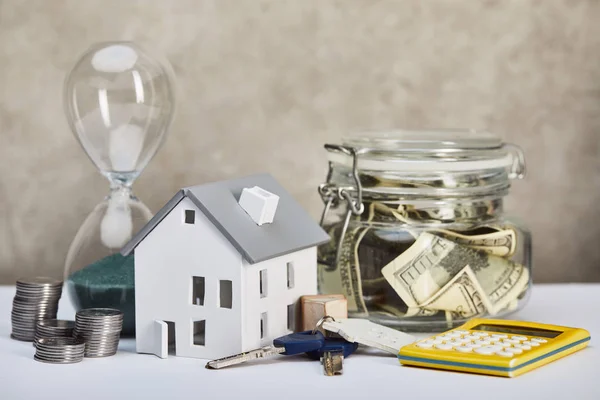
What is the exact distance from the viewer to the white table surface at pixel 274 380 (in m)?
0.66

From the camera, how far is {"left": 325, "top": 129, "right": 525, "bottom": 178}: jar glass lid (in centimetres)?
88

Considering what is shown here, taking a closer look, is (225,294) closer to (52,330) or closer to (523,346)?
(52,330)

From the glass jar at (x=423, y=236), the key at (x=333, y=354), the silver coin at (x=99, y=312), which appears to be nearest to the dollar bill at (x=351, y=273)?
the glass jar at (x=423, y=236)

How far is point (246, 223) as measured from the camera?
0.77 metres

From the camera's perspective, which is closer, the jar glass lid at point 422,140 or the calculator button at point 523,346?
the calculator button at point 523,346

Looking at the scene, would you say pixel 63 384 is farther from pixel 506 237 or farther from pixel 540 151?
pixel 540 151

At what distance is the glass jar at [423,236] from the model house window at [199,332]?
15 centimetres

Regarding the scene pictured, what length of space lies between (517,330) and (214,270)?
0.27 metres

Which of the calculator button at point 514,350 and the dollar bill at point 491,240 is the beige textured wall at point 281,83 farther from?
the calculator button at point 514,350

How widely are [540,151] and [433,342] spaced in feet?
1.65

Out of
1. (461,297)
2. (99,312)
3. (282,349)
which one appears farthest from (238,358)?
(461,297)

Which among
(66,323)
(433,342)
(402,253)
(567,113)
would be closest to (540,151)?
(567,113)

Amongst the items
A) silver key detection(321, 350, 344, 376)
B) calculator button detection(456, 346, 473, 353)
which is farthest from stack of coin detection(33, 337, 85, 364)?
calculator button detection(456, 346, 473, 353)

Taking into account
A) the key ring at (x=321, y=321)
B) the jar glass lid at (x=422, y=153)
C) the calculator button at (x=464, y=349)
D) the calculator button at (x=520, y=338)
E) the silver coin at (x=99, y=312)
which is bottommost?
the calculator button at (x=464, y=349)
